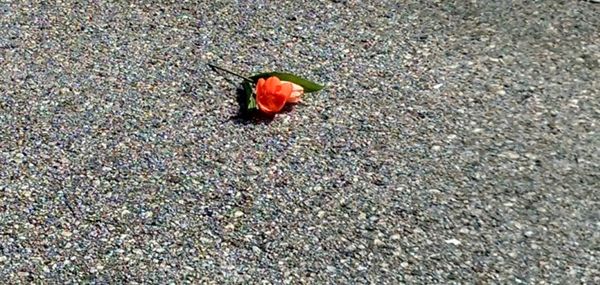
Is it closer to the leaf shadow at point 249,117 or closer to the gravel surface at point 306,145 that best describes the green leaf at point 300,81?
the gravel surface at point 306,145

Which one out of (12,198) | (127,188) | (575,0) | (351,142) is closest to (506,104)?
(351,142)

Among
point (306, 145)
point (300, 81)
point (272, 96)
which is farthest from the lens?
point (300, 81)

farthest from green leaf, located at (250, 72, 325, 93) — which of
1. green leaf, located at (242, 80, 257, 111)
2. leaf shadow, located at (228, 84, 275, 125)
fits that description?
leaf shadow, located at (228, 84, 275, 125)

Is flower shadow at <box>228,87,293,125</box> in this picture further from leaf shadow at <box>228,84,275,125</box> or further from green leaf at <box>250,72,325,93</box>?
green leaf at <box>250,72,325,93</box>

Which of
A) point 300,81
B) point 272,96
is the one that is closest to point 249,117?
point 272,96

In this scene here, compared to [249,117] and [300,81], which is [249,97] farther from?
[300,81]

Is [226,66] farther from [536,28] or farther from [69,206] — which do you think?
[536,28]
